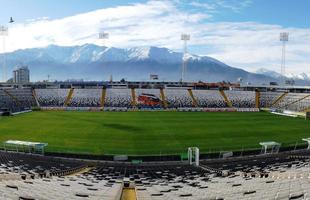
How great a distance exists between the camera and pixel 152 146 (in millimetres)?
47406

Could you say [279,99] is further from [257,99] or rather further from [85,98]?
Answer: [85,98]

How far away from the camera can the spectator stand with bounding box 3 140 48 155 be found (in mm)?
42094

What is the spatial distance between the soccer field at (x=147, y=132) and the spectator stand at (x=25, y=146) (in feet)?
6.97

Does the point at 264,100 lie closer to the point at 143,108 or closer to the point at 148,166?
the point at 143,108

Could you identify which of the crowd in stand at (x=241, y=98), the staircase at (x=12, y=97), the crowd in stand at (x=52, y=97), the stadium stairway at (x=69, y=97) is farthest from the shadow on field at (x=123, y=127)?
the crowd in stand at (x=241, y=98)

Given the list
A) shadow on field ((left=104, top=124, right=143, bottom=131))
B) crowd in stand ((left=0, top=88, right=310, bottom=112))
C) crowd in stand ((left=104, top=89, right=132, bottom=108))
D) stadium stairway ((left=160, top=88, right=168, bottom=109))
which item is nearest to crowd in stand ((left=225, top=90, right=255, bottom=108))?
crowd in stand ((left=0, top=88, right=310, bottom=112))

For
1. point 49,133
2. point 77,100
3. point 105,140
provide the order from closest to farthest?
point 105,140 < point 49,133 < point 77,100

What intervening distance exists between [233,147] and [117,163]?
50.7ft

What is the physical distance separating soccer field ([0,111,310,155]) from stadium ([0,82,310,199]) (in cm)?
15

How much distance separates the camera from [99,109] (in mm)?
93188

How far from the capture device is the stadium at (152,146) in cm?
2312

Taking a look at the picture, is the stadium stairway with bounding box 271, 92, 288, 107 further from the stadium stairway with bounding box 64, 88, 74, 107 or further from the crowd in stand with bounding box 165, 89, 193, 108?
the stadium stairway with bounding box 64, 88, 74, 107

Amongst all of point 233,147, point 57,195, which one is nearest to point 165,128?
point 233,147

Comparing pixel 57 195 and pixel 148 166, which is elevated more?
pixel 57 195
